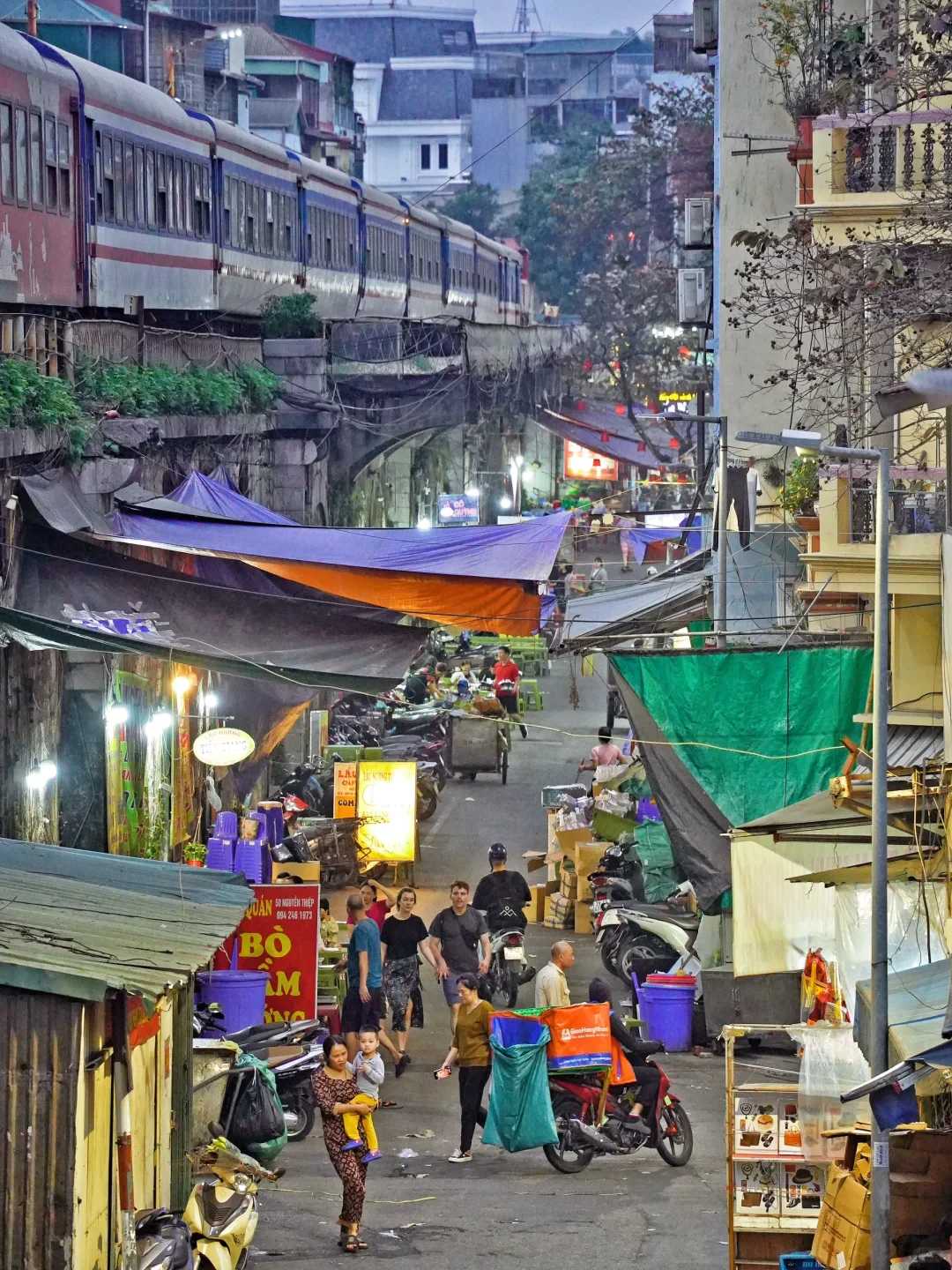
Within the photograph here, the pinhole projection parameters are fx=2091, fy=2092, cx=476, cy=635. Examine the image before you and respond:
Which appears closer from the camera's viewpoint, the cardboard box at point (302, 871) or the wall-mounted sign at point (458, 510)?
the cardboard box at point (302, 871)

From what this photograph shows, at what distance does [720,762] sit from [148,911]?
707cm

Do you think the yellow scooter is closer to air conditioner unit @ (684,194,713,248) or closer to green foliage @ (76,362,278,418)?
green foliage @ (76,362,278,418)

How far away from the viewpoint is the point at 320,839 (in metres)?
21.3

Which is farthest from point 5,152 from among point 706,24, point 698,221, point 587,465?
point 587,465

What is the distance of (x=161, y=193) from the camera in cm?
2600

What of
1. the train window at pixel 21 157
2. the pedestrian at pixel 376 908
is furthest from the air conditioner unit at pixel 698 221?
the pedestrian at pixel 376 908

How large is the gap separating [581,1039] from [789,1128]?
220 cm

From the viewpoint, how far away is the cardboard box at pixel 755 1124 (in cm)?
1042

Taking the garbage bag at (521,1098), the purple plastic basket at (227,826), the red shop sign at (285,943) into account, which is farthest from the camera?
the purple plastic basket at (227,826)

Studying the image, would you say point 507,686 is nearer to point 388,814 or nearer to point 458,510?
point 458,510

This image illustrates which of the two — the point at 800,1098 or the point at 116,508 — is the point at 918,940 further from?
the point at 116,508

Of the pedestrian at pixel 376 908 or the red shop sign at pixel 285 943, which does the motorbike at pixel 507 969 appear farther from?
the red shop sign at pixel 285 943

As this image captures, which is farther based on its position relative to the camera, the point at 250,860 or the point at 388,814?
the point at 388,814

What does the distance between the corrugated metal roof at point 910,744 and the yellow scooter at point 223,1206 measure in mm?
6032
